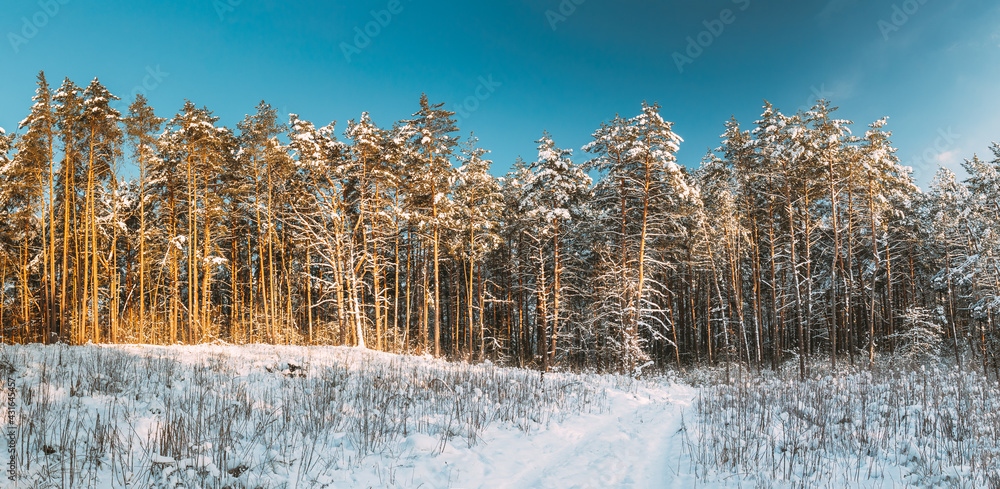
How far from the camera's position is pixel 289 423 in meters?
6.38

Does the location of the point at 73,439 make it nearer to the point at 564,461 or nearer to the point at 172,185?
the point at 564,461

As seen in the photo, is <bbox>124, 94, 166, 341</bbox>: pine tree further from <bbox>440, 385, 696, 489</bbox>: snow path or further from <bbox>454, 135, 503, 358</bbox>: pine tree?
<bbox>440, 385, 696, 489</bbox>: snow path

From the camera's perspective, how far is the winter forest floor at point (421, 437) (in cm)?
480

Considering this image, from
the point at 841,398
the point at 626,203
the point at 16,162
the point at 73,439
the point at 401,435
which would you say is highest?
the point at 16,162

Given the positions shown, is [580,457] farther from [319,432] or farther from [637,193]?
[637,193]

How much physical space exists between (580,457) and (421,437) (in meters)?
2.42

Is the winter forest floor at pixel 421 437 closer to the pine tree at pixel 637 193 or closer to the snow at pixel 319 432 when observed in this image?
the snow at pixel 319 432

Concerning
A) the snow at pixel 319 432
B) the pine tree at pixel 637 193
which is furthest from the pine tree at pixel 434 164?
the snow at pixel 319 432

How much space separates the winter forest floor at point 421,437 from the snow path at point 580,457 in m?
0.04

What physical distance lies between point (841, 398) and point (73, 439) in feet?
46.3

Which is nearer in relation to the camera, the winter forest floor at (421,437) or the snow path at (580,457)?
the winter forest floor at (421,437)

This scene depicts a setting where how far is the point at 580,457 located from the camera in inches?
259

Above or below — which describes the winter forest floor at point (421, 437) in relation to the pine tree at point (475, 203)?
below

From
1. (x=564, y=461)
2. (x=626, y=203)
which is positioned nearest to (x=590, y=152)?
(x=626, y=203)
